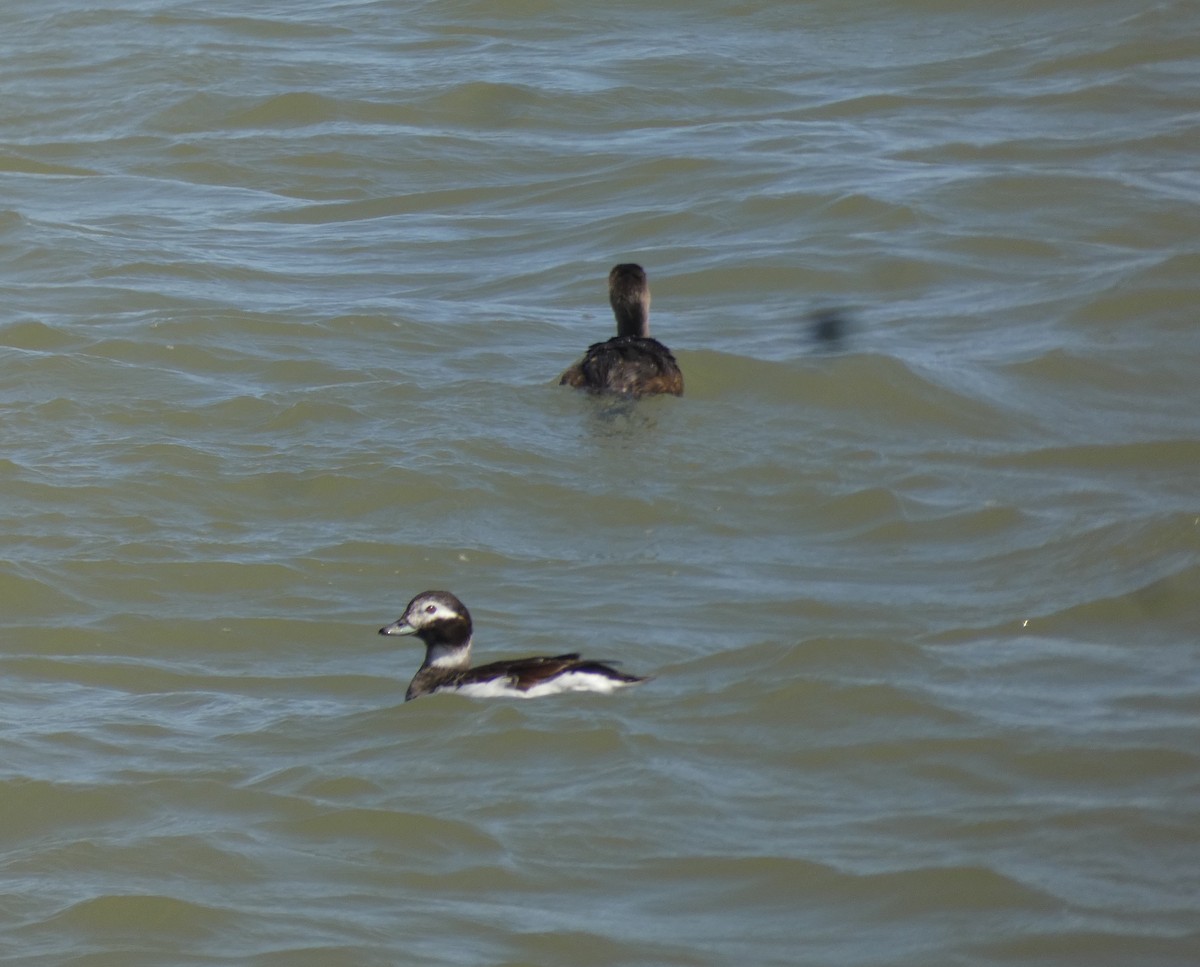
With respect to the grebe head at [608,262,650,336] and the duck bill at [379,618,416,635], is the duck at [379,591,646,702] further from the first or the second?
the grebe head at [608,262,650,336]

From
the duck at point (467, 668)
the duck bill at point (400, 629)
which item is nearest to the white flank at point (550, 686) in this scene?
the duck at point (467, 668)

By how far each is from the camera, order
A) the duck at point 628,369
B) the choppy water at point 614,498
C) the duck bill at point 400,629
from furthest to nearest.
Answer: the duck at point 628,369
the duck bill at point 400,629
the choppy water at point 614,498

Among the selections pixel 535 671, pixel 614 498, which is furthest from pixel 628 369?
pixel 535 671

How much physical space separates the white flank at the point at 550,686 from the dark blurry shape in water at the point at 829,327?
176 inches

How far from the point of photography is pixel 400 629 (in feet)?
25.7

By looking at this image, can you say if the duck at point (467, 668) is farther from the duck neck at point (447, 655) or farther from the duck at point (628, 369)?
the duck at point (628, 369)

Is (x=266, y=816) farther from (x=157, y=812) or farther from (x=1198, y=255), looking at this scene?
(x=1198, y=255)

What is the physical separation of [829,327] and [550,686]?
5.14 m

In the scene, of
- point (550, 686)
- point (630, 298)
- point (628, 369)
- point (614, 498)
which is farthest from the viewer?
point (630, 298)

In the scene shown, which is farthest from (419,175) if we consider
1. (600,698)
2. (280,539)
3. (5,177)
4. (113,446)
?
(600,698)

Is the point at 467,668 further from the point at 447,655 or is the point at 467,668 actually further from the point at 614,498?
the point at 614,498

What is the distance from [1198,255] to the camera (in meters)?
12.8

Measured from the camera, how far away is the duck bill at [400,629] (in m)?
7.79

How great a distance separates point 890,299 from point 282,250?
4217 mm
